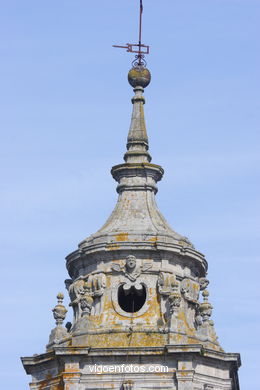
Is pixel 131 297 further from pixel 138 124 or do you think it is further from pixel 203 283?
pixel 138 124

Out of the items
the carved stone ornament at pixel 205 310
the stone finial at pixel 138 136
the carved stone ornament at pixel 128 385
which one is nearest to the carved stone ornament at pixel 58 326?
the carved stone ornament at pixel 128 385

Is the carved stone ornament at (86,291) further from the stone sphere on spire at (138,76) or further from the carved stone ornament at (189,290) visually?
the stone sphere on spire at (138,76)

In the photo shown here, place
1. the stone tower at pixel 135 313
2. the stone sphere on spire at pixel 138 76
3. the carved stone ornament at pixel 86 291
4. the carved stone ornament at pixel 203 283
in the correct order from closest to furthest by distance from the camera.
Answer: the stone tower at pixel 135 313
the carved stone ornament at pixel 86 291
the carved stone ornament at pixel 203 283
the stone sphere on spire at pixel 138 76

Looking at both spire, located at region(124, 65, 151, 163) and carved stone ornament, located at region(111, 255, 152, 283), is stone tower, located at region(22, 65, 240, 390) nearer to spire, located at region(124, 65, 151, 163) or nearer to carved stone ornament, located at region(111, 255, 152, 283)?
carved stone ornament, located at region(111, 255, 152, 283)

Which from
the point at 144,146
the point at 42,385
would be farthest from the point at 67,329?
the point at 144,146

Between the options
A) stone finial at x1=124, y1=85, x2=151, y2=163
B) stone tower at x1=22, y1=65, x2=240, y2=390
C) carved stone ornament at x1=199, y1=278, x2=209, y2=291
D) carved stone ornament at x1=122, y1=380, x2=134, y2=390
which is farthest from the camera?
stone finial at x1=124, y1=85, x2=151, y2=163

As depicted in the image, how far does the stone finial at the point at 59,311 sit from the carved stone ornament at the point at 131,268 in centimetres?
216

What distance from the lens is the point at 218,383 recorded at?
65.8 metres

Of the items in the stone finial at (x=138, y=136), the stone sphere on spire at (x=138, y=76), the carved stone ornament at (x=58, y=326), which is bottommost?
the carved stone ornament at (x=58, y=326)

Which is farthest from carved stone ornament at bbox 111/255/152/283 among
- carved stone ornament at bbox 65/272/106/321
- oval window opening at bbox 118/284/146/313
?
carved stone ornament at bbox 65/272/106/321

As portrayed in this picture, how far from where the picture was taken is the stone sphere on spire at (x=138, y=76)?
71.8 m

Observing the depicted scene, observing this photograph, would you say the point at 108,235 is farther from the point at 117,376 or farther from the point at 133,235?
the point at 117,376

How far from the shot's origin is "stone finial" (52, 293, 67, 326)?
67.1 meters

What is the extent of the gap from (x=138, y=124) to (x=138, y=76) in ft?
5.98
